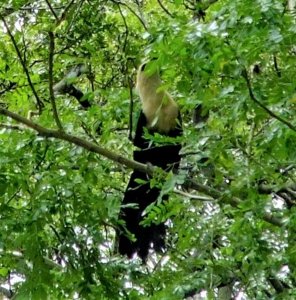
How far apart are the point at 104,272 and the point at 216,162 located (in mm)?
518

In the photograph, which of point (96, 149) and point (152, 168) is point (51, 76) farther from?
point (152, 168)

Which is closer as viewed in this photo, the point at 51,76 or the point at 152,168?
the point at 51,76

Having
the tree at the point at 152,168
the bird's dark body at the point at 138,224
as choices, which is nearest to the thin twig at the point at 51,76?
the tree at the point at 152,168

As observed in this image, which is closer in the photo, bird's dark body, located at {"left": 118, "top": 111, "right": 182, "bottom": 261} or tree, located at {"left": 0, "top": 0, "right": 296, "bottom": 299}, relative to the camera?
tree, located at {"left": 0, "top": 0, "right": 296, "bottom": 299}

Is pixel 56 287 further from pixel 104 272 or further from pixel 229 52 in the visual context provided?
pixel 229 52

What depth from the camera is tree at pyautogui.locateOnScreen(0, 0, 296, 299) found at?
186cm

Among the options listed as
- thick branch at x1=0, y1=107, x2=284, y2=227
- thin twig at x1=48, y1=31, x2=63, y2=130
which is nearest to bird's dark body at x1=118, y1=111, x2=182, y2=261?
thick branch at x1=0, y1=107, x2=284, y2=227

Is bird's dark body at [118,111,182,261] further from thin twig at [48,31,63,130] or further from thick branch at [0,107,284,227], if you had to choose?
thin twig at [48,31,63,130]

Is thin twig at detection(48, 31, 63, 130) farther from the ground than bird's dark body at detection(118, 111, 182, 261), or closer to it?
farther from the ground

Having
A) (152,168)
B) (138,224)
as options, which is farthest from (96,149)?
(138,224)

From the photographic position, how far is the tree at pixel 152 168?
1859mm

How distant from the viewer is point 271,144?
6.48 ft

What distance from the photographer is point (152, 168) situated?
7.73 feet

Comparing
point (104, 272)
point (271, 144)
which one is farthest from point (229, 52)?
point (104, 272)
